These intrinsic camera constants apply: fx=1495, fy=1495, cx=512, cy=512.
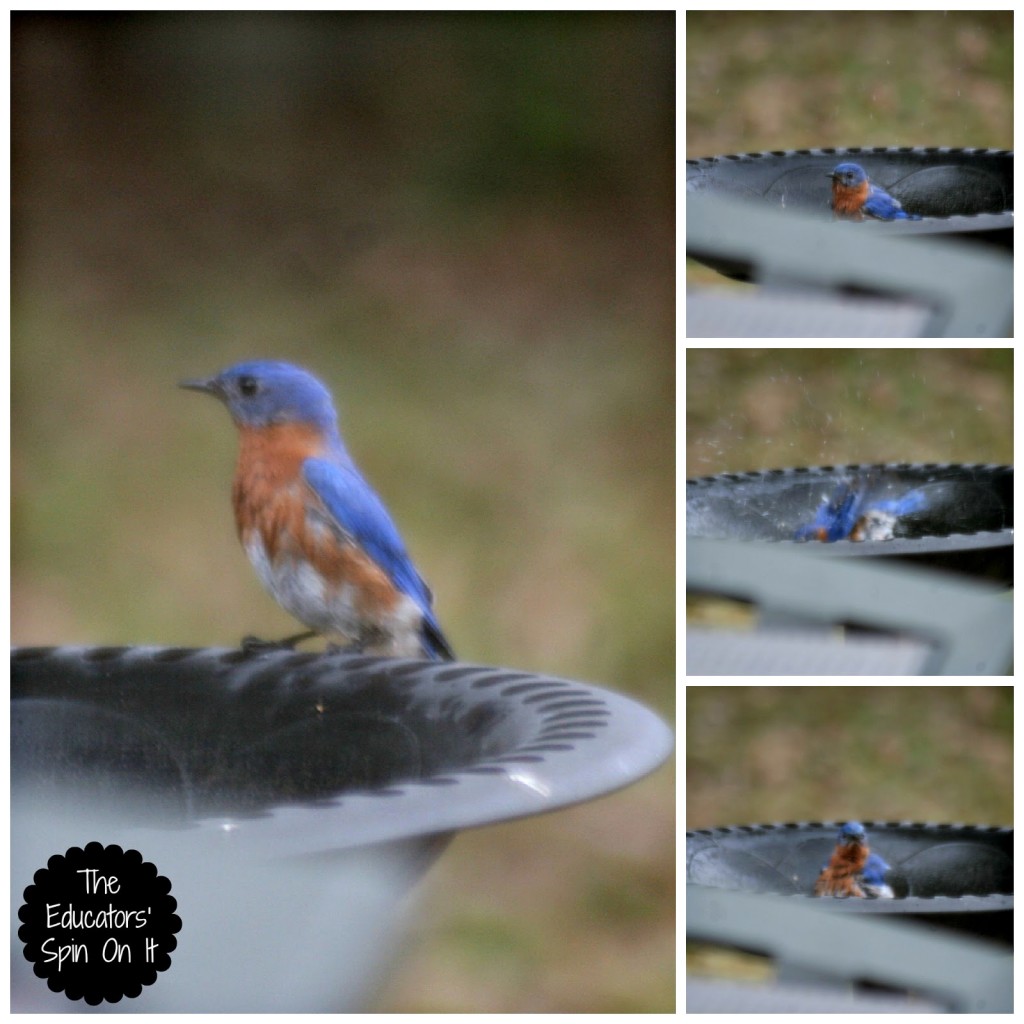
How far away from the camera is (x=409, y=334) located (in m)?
2.03

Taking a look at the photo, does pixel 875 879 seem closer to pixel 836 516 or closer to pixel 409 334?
pixel 836 516

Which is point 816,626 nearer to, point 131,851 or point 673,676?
point 673,676

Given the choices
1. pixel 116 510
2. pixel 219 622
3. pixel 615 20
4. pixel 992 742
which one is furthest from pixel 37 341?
pixel 992 742

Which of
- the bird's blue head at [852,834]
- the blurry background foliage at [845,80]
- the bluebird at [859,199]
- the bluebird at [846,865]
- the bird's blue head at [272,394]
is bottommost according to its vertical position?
the bluebird at [846,865]

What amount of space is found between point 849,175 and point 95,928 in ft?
4.52

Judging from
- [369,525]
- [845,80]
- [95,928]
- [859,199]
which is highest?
[845,80]

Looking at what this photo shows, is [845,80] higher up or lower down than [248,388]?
higher up

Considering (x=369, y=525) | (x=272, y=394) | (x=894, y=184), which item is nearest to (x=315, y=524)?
(x=369, y=525)

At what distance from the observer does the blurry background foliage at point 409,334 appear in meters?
1.97

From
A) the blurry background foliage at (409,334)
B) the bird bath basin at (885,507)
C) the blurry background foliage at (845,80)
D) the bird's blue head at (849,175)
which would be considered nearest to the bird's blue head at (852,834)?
the blurry background foliage at (409,334)

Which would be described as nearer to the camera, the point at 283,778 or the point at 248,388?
the point at 283,778

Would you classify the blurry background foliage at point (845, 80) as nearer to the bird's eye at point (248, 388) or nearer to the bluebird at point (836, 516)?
the bluebird at point (836, 516)

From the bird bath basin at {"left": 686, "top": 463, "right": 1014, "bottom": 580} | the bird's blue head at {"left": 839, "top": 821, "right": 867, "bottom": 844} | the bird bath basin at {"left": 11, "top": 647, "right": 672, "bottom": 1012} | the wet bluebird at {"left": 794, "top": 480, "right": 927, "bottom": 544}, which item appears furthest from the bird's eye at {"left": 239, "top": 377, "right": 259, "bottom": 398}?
the bird's blue head at {"left": 839, "top": 821, "right": 867, "bottom": 844}

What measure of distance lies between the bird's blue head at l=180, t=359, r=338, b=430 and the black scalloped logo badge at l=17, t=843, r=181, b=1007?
0.59 m
